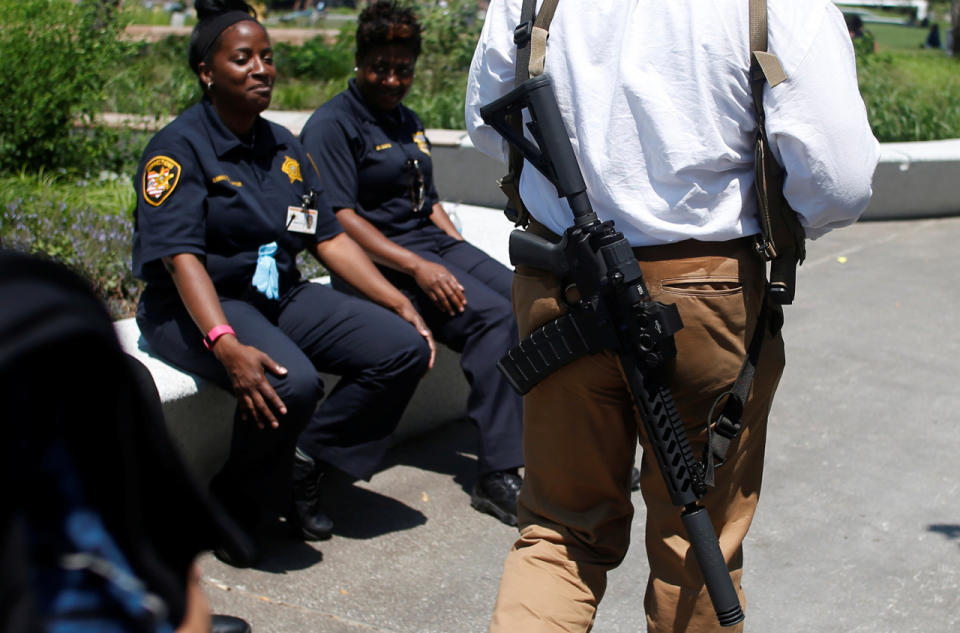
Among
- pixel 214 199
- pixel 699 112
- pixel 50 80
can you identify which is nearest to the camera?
pixel 699 112

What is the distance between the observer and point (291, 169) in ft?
11.6

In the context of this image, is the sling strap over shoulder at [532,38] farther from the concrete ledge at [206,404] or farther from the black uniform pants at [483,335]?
the black uniform pants at [483,335]

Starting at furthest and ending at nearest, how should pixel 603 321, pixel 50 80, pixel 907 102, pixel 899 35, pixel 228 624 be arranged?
1. pixel 899 35
2. pixel 907 102
3. pixel 50 80
4. pixel 228 624
5. pixel 603 321

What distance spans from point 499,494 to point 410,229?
42.9 inches

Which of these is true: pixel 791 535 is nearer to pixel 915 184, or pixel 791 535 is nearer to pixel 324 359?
pixel 324 359

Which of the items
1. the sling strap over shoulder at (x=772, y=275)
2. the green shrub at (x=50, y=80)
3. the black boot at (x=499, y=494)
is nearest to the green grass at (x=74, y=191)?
the green shrub at (x=50, y=80)

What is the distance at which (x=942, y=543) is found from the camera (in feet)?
11.5

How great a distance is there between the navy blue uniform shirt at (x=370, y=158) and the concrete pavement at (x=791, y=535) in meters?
0.96

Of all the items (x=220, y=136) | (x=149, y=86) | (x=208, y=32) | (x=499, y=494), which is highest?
(x=208, y=32)

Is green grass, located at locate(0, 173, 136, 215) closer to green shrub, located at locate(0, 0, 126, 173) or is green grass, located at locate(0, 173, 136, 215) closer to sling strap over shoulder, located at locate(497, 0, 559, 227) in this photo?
green shrub, located at locate(0, 0, 126, 173)

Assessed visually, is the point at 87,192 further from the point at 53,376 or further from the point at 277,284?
the point at 53,376

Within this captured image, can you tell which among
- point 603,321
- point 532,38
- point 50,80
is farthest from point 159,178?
point 50,80

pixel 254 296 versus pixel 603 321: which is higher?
pixel 603 321

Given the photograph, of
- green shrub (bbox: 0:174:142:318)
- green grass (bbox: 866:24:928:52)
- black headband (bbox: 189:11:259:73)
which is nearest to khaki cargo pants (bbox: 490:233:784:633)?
black headband (bbox: 189:11:259:73)
